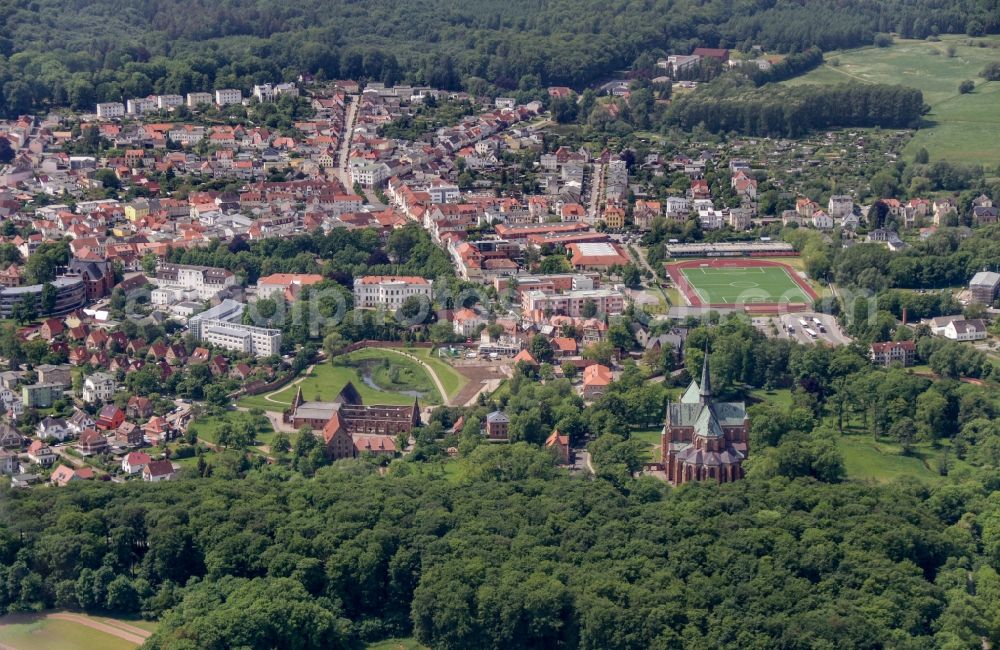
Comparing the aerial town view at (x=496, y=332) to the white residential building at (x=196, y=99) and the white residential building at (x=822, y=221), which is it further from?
the white residential building at (x=822, y=221)

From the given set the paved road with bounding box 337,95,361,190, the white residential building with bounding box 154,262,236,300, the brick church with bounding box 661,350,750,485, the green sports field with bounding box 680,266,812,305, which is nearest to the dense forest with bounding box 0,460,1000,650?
the brick church with bounding box 661,350,750,485

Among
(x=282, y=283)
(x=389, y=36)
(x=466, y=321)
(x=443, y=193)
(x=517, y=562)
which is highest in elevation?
(x=389, y=36)

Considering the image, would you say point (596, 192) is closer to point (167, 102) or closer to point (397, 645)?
point (167, 102)

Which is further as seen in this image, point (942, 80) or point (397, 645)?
point (942, 80)

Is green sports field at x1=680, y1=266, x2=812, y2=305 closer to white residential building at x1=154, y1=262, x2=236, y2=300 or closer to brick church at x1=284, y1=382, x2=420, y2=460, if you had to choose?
brick church at x1=284, y1=382, x2=420, y2=460

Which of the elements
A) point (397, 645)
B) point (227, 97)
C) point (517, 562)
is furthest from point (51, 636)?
point (227, 97)

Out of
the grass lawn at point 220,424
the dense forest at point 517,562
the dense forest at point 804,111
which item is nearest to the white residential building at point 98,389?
the grass lawn at point 220,424
